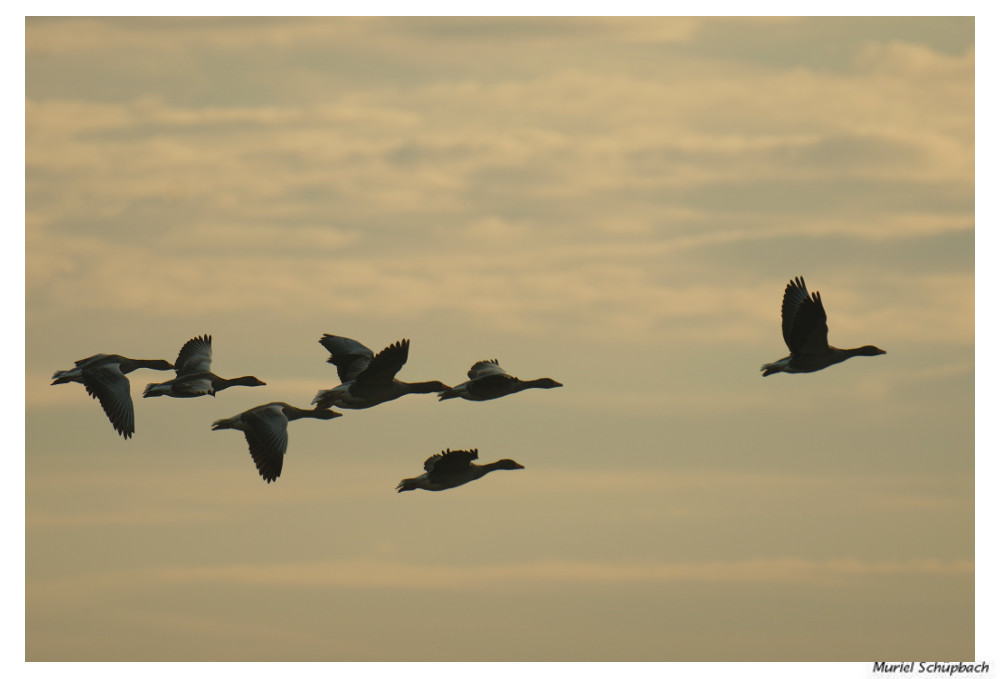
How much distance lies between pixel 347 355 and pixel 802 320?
13046mm

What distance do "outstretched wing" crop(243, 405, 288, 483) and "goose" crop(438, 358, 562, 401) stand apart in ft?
17.6

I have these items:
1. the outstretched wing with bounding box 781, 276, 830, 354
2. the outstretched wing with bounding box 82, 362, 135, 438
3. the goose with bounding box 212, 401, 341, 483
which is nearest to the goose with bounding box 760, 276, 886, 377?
the outstretched wing with bounding box 781, 276, 830, 354

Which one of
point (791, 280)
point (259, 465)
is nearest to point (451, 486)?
point (259, 465)

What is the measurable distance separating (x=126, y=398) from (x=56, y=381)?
81.5 inches

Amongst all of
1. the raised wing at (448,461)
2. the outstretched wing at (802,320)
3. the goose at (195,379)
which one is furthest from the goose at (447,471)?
the outstretched wing at (802,320)

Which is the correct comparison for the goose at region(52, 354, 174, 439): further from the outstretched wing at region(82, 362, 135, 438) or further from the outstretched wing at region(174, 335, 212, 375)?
the outstretched wing at region(174, 335, 212, 375)

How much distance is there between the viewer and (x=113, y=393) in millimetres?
55219

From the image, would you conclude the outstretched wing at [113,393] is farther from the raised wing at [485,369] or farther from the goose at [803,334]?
the goose at [803,334]

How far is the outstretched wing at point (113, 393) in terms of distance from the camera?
54.8 m

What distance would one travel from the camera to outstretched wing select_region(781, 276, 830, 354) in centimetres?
5131

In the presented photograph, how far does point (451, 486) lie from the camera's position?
55.0m
